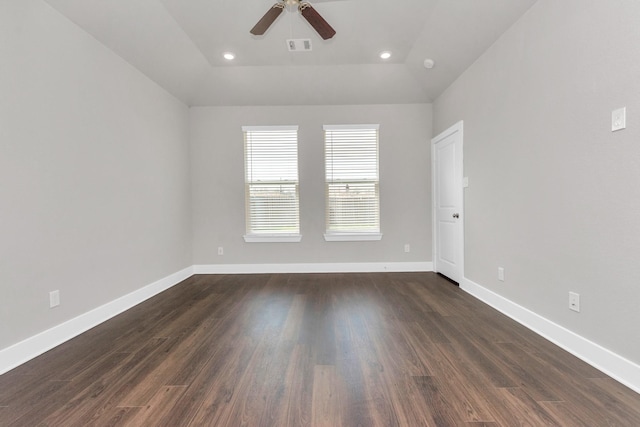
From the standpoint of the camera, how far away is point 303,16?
239 centimetres

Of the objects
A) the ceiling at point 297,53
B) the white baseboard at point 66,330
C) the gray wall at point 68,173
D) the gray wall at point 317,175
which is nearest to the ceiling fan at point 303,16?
the ceiling at point 297,53

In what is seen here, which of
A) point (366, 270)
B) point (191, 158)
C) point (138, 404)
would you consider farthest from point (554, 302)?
point (191, 158)

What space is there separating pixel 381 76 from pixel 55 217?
4025 mm

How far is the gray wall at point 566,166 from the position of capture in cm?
165

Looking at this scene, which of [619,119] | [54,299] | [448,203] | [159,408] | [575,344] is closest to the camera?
[159,408]

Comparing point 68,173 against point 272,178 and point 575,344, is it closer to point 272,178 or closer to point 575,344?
point 272,178

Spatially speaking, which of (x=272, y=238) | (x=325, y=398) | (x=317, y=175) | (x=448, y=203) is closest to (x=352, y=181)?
(x=317, y=175)

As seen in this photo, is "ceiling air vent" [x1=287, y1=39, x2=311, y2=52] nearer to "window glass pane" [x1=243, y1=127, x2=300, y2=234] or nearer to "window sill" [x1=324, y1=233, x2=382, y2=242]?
"window glass pane" [x1=243, y1=127, x2=300, y2=234]

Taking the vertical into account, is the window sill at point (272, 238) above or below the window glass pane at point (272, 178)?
below

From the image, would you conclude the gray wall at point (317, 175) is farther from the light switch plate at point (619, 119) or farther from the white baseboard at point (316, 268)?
the light switch plate at point (619, 119)

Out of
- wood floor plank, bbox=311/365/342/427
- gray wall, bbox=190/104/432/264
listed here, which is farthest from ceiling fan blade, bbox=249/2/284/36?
wood floor plank, bbox=311/365/342/427

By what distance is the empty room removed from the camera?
1617 mm

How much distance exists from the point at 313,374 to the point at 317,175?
10.6 ft

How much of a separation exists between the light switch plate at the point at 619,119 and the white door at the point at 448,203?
1878mm
